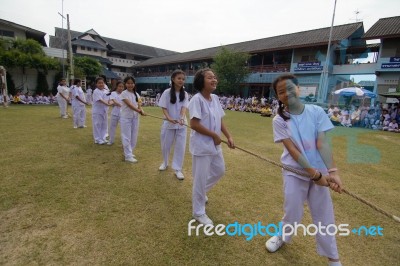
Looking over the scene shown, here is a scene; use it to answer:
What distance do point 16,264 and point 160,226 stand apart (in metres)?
1.38

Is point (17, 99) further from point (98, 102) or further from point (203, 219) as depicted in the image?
point (203, 219)

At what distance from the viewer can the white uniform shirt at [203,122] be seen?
2.91 meters

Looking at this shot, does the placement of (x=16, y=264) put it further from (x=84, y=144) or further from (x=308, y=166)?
(x=84, y=144)

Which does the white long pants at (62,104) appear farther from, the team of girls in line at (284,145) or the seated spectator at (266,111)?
the seated spectator at (266,111)

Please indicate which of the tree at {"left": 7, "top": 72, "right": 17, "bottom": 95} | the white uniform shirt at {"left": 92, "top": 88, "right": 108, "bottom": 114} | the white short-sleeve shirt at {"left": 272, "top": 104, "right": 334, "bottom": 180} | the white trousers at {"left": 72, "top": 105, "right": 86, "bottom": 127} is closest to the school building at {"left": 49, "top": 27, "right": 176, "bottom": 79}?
the tree at {"left": 7, "top": 72, "right": 17, "bottom": 95}

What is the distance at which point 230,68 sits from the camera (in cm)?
2534

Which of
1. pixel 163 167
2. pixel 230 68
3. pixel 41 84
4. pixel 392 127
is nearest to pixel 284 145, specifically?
pixel 163 167

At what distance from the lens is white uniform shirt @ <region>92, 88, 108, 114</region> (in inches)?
275

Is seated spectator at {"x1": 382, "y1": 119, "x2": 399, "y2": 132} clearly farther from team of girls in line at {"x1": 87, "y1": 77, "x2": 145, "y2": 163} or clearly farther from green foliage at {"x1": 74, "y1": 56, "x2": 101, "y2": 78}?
green foliage at {"x1": 74, "y1": 56, "x2": 101, "y2": 78}

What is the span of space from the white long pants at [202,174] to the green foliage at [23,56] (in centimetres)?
2397

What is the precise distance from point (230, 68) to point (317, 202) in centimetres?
2429

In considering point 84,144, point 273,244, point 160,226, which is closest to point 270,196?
point 273,244

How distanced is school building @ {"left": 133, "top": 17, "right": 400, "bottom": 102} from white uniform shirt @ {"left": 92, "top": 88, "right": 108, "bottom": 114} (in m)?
12.6

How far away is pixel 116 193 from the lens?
380 cm
